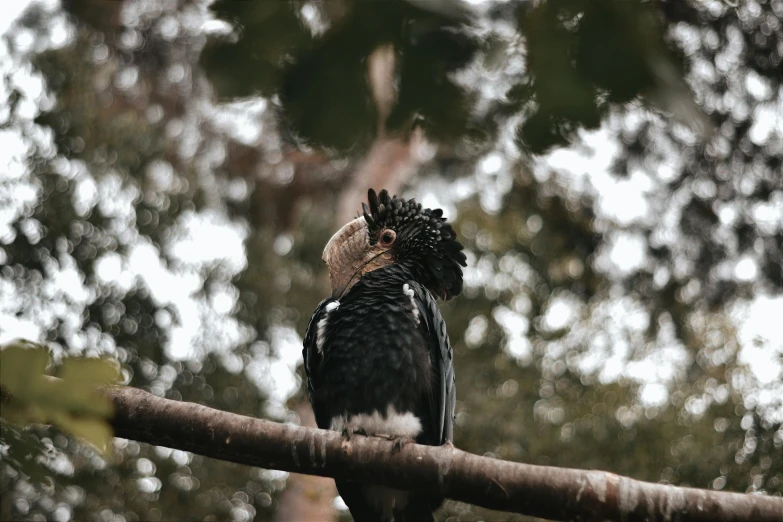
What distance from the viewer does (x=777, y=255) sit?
7277mm

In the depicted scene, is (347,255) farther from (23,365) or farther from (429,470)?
(23,365)

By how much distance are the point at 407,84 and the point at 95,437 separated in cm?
72

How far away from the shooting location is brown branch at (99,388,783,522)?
89.1 inches

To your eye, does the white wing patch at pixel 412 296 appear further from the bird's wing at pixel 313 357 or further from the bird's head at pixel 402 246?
the bird's wing at pixel 313 357

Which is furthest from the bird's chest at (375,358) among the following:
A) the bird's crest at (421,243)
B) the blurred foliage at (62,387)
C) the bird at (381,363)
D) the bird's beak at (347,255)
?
the blurred foliage at (62,387)

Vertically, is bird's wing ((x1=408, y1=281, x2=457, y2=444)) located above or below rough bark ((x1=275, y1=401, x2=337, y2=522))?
below

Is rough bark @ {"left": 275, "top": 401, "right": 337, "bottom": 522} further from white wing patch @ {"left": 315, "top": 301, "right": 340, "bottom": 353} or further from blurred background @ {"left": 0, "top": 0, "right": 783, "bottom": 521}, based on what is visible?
white wing patch @ {"left": 315, "top": 301, "right": 340, "bottom": 353}

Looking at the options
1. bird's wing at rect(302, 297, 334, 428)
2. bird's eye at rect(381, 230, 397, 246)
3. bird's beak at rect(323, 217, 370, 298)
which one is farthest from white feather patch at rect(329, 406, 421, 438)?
bird's eye at rect(381, 230, 397, 246)

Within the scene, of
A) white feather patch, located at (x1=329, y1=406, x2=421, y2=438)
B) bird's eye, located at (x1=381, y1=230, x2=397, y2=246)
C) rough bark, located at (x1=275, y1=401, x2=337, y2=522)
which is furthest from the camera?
rough bark, located at (x1=275, y1=401, x2=337, y2=522)

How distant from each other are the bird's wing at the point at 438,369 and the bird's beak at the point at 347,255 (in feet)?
1.15

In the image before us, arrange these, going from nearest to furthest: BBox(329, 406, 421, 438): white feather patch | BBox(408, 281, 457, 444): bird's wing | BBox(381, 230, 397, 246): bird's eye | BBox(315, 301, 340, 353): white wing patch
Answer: BBox(329, 406, 421, 438): white feather patch
BBox(408, 281, 457, 444): bird's wing
BBox(315, 301, 340, 353): white wing patch
BBox(381, 230, 397, 246): bird's eye

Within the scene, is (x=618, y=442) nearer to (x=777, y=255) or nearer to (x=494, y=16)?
(x=777, y=255)

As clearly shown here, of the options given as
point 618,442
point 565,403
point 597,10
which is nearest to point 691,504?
point 597,10

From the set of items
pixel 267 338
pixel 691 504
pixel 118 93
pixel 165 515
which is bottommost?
pixel 691 504
